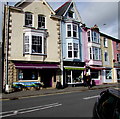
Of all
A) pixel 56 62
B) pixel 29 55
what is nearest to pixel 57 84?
pixel 56 62

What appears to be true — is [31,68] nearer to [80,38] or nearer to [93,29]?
[80,38]

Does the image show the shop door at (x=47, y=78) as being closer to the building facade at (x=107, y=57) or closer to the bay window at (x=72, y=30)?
the bay window at (x=72, y=30)

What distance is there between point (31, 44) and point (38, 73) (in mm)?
3642

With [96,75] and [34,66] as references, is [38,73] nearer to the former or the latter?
[34,66]

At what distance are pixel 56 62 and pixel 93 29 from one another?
934 cm

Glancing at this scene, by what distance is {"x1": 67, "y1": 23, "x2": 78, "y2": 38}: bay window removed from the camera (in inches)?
760

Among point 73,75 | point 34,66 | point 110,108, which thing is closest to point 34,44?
point 34,66

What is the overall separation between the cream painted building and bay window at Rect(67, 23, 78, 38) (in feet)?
6.15

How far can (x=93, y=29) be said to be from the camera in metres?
22.1

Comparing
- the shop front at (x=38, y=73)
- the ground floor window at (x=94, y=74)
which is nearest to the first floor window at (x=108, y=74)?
the ground floor window at (x=94, y=74)

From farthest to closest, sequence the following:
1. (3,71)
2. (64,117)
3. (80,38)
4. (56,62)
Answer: (80,38) < (56,62) < (3,71) < (64,117)

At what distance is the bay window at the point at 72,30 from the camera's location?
760 inches

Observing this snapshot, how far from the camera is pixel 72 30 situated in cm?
1934

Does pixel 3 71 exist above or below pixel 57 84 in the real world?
above
